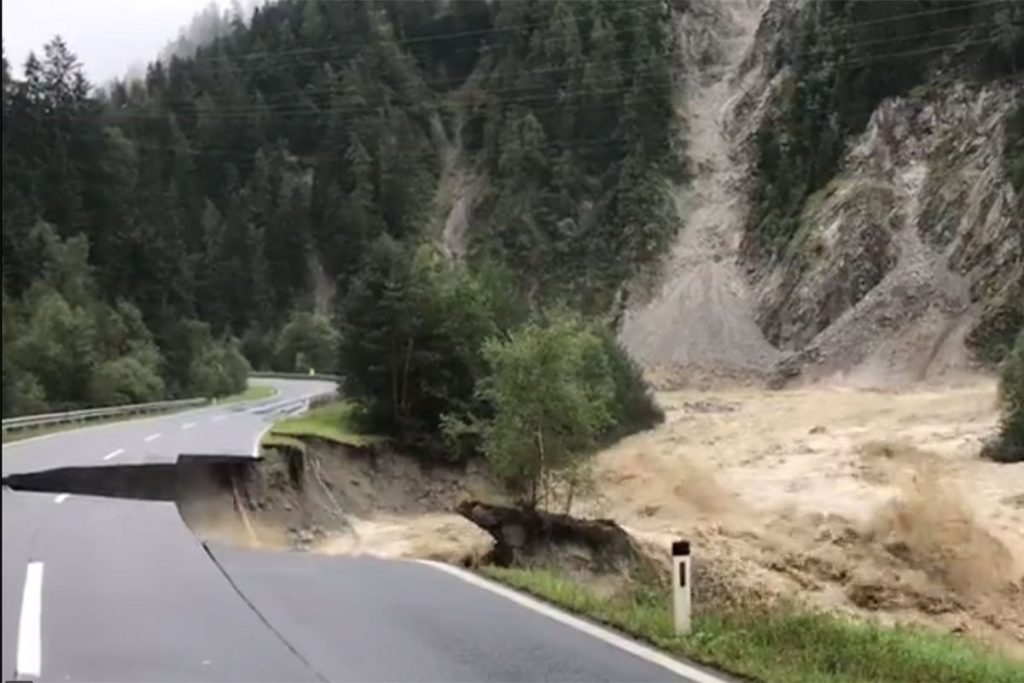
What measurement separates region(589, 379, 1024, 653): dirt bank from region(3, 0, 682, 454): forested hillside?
8.84m

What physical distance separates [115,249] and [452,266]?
21.7 meters

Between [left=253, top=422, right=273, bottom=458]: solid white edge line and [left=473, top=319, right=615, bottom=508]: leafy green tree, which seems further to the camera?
[left=253, top=422, right=273, bottom=458]: solid white edge line

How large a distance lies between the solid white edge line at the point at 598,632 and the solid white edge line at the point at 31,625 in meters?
4.27

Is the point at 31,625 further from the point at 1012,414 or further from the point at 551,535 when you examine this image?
the point at 1012,414

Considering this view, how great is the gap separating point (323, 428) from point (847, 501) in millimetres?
18039

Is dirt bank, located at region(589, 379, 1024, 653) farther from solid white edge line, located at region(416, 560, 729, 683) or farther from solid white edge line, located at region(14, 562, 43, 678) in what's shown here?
solid white edge line, located at region(14, 562, 43, 678)

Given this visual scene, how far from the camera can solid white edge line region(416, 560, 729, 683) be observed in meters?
9.20

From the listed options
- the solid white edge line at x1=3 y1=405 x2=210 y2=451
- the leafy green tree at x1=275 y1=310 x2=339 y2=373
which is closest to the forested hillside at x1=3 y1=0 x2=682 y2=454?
the leafy green tree at x1=275 y1=310 x2=339 y2=373

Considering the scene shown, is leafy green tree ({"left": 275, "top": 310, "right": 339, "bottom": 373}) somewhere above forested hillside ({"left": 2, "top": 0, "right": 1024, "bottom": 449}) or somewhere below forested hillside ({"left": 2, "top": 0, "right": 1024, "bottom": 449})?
below

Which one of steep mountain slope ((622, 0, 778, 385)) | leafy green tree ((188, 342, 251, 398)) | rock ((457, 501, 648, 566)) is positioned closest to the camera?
rock ((457, 501, 648, 566))

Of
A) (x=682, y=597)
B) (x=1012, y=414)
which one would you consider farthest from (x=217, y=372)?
(x=682, y=597)

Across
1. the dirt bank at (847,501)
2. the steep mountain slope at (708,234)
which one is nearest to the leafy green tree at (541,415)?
the dirt bank at (847,501)

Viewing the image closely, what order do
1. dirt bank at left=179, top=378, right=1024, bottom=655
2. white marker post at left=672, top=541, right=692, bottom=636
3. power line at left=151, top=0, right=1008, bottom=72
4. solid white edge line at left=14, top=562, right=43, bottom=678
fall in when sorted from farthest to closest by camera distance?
power line at left=151, top=0, right=1008, bottom=72 → dirt bank at left=179, top=378, right=1024, bottom=655 → white marker post at left=672, top=541, right=692, bottom=636 → solid white edge line at left=14, top=562, right=43, bottom=678

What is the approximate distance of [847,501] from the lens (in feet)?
118
